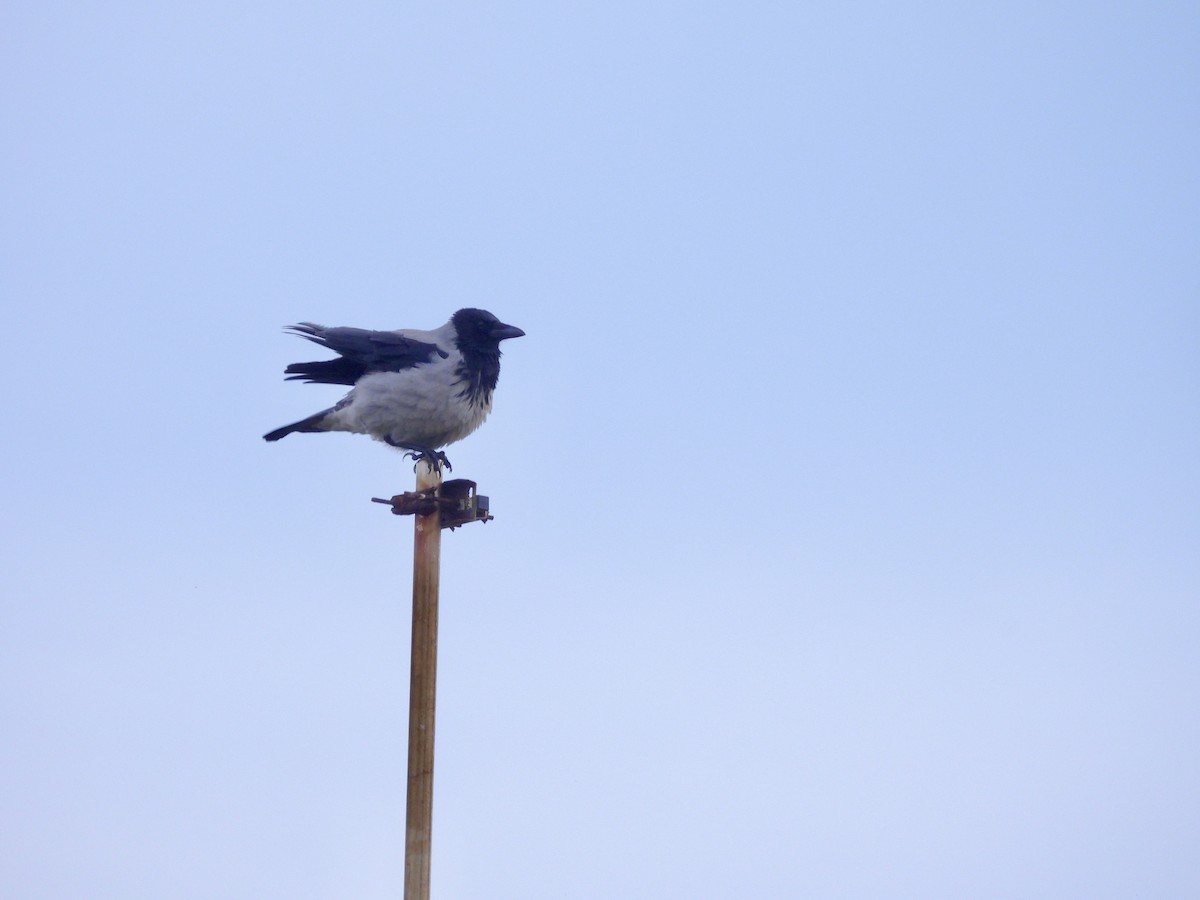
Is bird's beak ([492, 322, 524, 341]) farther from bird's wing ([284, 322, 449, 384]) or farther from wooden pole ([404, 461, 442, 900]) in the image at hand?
wooden pole ([404, 461, 442, 900])

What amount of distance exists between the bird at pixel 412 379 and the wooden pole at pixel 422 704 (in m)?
2.03

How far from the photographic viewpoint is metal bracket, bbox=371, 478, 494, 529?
753cm

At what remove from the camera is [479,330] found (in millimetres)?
10234

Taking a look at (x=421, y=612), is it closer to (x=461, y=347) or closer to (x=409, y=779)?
(x=409, y=779)

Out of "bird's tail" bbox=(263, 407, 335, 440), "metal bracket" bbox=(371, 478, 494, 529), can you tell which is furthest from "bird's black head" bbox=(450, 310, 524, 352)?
"metal bracket" bbox=(371, 478, 494, 529)

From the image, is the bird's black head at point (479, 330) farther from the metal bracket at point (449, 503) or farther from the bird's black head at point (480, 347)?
the metal bracket at point (449, 503)

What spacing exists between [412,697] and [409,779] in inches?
16.3

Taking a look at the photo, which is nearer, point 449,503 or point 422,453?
point 449,503

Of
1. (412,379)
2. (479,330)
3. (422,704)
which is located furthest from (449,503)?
(479,330)

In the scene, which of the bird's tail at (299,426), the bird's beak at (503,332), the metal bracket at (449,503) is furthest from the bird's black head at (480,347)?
the metal bracket at (449,503)

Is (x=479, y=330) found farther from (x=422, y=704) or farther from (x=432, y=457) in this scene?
(x=422, y=704)

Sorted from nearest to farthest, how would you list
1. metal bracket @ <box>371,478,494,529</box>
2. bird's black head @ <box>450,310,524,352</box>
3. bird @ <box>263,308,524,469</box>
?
1. metal bracket @ <box>371,478,494,529</box>
2. bird @ <box>263,308,524,469</box>
3. bird's black head @ <box>450,310,524,352</box>

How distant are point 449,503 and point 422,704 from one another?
1146mm

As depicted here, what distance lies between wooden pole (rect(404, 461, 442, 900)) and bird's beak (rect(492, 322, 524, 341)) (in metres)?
2.97
